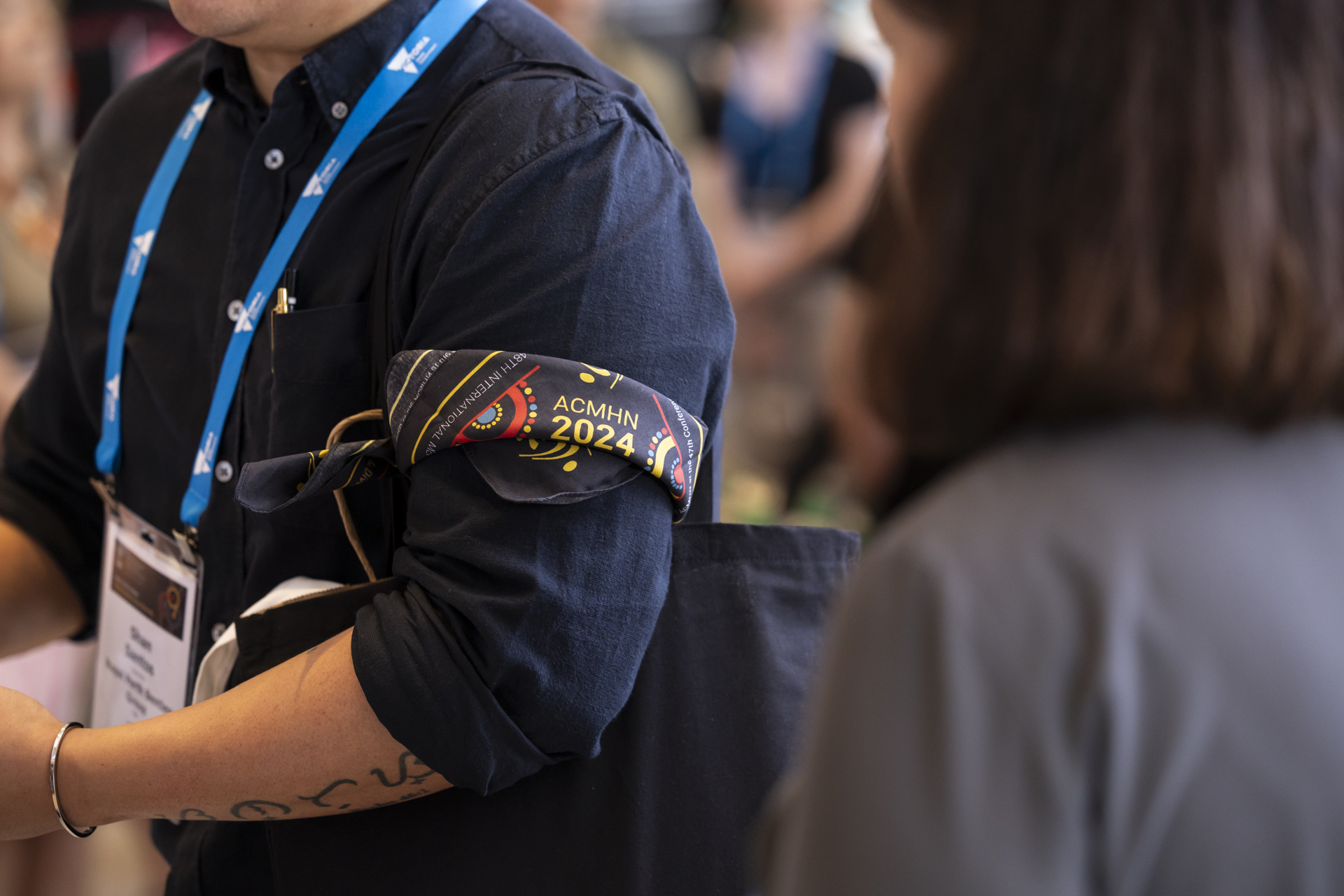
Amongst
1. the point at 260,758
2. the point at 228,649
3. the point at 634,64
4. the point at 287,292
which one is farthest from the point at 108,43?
the point at 260,758

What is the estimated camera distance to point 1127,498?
0.51 metres

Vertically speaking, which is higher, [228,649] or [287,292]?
[287,292]

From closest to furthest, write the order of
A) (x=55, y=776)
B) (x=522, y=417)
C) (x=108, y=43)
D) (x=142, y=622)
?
(x=522, y=417)
(x=55, y=776)
(x=142, y=622)
(x=108, y=43)

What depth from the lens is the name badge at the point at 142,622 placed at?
1101 mm

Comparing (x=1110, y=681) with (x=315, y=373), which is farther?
(x=315, y=373)

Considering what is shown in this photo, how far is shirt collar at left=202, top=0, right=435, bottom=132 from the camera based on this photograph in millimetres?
989

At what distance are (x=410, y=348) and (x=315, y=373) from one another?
112 mm

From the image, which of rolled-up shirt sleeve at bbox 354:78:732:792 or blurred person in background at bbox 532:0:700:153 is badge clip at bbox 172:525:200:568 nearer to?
rolled-up shirt sleeve at bbox 354:78:732:792

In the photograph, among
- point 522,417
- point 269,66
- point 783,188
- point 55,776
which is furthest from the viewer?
point 783,188

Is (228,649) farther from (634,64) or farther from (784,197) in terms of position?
(634,64)

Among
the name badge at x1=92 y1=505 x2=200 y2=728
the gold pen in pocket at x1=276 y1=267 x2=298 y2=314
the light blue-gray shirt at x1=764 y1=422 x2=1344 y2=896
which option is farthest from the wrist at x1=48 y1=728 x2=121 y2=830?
the light blue-gray shirt at x1=764 y1=422 x2=1344 y2=896

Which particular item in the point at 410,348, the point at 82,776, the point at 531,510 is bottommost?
the point at 82,776

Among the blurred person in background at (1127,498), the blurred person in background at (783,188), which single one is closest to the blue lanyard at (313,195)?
the blurred person in background at (1127,498)

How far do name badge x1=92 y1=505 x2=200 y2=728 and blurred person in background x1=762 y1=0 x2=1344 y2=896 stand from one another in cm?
80
